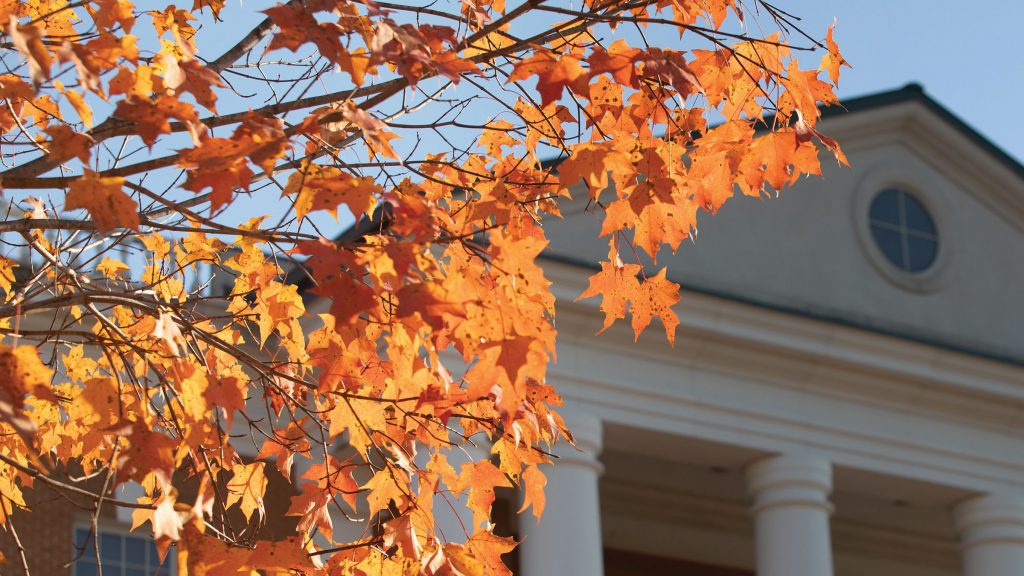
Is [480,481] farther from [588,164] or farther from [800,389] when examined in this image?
[800,389]

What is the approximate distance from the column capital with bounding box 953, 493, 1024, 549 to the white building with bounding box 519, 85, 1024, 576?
0.02m

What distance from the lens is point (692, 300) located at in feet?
50.0

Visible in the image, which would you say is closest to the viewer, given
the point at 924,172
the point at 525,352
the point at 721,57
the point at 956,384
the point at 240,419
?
the point at 525,352

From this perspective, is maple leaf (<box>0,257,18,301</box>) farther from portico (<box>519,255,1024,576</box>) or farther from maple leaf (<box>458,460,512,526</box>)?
portico (<box>519,255,1024,576</box>)

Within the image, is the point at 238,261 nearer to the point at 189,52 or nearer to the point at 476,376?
the point at 189,52

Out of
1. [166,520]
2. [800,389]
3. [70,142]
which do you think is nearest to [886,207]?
[800,389]

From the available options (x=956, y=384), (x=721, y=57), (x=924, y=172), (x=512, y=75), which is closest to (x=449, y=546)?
(x=512, y=75)

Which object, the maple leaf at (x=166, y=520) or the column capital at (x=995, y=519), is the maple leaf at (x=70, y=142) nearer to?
the maple leaf at (x=166, y=520)

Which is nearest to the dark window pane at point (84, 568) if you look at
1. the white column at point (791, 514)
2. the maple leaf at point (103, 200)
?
the white column at point (791, 514)

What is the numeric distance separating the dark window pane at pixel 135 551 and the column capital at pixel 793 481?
20.2 ft

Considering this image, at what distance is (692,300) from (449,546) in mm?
9976

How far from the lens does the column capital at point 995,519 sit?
669 inches

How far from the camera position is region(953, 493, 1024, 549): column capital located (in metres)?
17.0

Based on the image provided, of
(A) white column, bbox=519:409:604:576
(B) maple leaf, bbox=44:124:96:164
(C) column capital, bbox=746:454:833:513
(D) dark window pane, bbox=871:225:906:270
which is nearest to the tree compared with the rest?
(B) maple leaf, bbox=44:124:96:164
